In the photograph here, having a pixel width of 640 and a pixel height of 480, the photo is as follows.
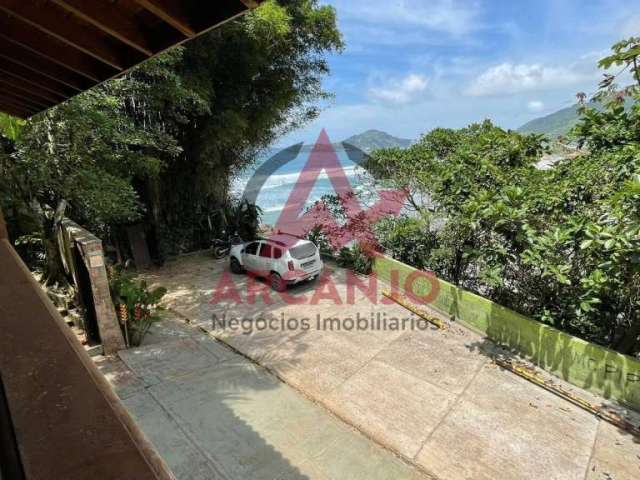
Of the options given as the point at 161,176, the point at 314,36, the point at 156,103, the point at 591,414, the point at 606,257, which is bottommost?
the point at 591,414

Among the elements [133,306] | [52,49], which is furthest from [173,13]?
[133,306]

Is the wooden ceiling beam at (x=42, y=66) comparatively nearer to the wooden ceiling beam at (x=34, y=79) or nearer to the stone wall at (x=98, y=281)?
the wooden ceiling beam at (x=34, y=79)

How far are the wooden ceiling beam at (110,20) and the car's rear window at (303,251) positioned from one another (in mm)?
7907

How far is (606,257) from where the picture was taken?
5.54m

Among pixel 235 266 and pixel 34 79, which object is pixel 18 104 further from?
pixel 235 266

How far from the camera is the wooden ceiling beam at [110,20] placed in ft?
7.13

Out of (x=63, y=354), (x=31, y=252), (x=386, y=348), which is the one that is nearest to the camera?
(x=63, y=354)

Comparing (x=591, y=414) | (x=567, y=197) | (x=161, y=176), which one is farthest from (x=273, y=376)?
(x=161, y=176)

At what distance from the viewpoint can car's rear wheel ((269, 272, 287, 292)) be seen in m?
10.4

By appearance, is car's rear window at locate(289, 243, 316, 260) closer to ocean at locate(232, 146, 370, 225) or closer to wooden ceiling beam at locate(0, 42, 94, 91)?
wooden ceiling beam at locate(0, 42, 94, 91)

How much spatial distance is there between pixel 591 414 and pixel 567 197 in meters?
3.54

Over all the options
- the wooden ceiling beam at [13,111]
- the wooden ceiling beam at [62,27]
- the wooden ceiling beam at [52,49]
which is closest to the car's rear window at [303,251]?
the wooden ceiling beam at [13,111]

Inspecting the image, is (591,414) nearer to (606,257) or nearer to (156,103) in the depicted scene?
(606,257)

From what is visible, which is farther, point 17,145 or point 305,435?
point 17,145
